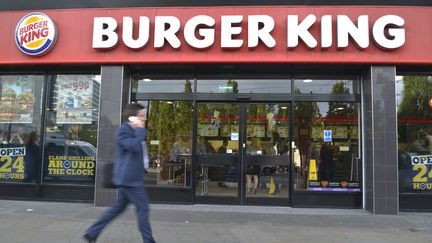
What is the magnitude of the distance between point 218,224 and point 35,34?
18.3 feet

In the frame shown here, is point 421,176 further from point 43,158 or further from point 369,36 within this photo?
point 43,158

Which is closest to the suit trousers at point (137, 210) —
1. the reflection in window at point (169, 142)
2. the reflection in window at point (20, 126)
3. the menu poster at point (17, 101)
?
the reflection in window at point (169, 142)

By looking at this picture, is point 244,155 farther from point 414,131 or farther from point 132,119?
point 132,119

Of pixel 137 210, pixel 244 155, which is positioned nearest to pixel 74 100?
pixel 244 155

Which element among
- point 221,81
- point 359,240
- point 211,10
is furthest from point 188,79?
point 359,240

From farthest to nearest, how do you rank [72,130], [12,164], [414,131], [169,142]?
1. [12,164]
2. [72,130]
3. [169,142]
4. [414,131]

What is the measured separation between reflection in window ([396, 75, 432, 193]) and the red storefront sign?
76 centimetres

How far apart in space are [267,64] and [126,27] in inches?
117

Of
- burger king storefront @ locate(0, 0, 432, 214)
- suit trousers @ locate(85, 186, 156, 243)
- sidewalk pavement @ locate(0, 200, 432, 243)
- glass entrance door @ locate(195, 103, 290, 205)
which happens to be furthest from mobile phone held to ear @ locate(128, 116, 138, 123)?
glass entrance door @ locate(195, 103, 290, 205)

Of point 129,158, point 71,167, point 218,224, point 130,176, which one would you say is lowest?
point 218,224

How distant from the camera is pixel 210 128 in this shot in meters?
9.80

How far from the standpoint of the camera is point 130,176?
540 centimetres

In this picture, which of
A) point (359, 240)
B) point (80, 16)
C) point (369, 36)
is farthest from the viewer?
point (80, 16)

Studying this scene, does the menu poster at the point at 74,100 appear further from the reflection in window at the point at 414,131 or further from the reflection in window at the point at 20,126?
the reflection in window at the point at 414,131
